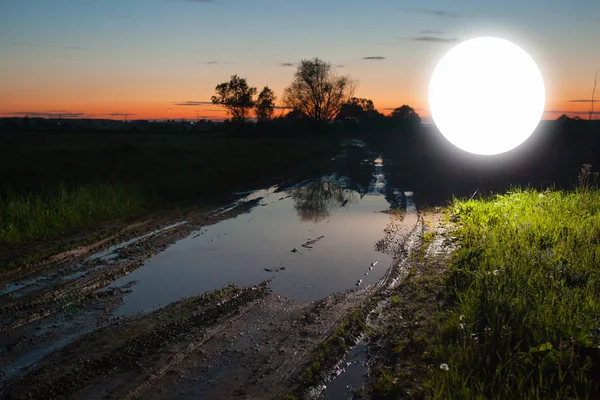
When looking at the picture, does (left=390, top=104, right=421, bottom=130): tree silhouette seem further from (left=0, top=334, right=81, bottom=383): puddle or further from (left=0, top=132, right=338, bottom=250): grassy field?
(left=0, top=334, right=81, bottom=383): puddle

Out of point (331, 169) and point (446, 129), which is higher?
point (446, 129)

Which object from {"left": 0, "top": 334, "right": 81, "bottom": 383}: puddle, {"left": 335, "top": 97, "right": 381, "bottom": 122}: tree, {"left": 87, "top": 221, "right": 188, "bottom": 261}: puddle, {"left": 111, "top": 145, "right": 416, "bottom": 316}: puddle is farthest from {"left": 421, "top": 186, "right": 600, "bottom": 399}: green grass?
{"left": 335, "top": 97, "right": 381, "bottom": 122}: tree

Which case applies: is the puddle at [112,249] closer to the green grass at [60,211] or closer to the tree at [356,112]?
the green grass at [60,211]

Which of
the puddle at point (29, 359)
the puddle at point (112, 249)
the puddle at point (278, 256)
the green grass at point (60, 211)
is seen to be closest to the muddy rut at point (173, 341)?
the puddle at point (29, 359)

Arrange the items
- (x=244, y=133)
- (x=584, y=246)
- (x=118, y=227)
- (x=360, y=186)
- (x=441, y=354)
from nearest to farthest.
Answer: (x=441, y=354) → (x=584, y=246) → (x=118, y=227) → (x=360, y=186) → (x=244, y=133)

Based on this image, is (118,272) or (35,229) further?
(35,229)

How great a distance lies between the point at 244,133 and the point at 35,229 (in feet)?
188

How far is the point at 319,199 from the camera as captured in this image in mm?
16469

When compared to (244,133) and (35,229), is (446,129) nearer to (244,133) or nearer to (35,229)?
(35,229)

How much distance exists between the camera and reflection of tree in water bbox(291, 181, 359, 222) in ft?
45.2

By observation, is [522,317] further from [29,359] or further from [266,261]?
[29,359]

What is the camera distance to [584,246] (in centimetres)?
797

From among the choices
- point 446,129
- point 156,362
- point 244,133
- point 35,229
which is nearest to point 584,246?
point 156,362

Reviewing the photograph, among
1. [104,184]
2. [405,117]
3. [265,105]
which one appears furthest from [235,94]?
[104,184]
